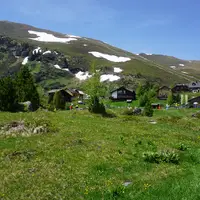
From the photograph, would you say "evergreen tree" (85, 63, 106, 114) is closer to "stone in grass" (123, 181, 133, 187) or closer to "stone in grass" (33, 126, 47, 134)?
"stone in grass" (33, 126, 47, 134)

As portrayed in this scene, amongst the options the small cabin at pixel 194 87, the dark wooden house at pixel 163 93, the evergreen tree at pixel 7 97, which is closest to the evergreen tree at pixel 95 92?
the evergreen tree at pixel 7 97

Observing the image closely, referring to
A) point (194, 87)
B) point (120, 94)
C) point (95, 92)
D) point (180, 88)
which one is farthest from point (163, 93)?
point (95, 92)

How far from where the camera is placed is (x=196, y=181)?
13.3 meters

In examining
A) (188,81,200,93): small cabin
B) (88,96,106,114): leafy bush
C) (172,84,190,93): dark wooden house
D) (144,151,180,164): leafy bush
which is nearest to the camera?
(144,151,180,164): leafy bush

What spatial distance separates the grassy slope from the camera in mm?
12125

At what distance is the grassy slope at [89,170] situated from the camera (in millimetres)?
12125

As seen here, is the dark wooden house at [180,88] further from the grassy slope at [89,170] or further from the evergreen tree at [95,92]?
the grassy slope at [89,170]

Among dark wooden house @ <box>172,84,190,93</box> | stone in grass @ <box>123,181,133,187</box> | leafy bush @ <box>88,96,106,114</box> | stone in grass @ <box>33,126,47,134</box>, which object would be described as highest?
dark wooden house @ <box>172,84,190,93</box>

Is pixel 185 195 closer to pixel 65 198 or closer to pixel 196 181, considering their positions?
pixel 196 181

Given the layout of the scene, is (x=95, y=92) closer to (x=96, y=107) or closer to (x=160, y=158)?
(x=96, y=107)

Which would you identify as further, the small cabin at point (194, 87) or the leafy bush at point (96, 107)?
the small cabin at point (194, 87)

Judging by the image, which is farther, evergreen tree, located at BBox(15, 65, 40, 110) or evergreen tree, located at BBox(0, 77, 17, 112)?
evergreen tree, located at BBox(15, 65, 40, 110)

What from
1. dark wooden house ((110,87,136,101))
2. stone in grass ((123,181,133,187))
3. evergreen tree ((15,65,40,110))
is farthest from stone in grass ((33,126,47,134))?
dark wooden house ((110,87,136,101))

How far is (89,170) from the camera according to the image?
51.2 ft
